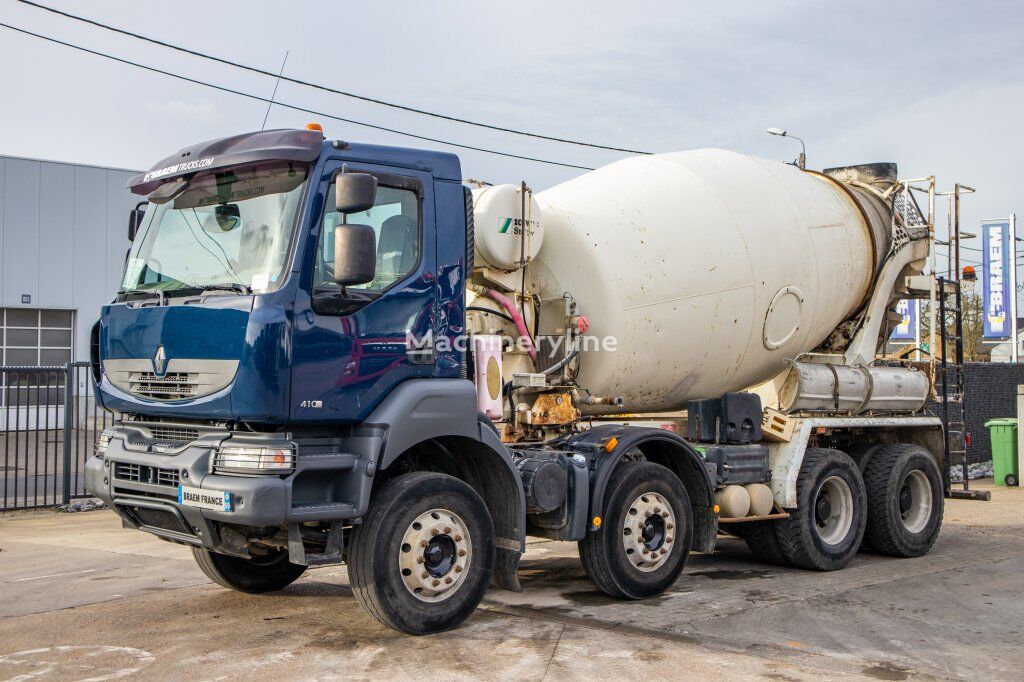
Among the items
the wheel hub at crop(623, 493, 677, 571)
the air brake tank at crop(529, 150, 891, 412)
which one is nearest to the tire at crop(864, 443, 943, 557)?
the air brake tank at crop(529, 150, 891, 412)

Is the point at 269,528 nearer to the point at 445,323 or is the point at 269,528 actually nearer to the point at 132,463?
the point at 132,463

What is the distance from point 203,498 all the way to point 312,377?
93cm

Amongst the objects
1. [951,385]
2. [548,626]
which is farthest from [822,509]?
[548,626]

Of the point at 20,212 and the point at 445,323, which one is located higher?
the point at 20,212

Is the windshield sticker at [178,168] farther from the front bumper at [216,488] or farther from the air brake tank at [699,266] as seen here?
the air brake tank at [699,266]

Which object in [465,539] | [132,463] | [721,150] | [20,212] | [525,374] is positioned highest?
[20,212]

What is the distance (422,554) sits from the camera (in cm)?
629

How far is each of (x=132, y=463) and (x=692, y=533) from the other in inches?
170

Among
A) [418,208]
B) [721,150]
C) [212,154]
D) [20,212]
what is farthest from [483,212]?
[20,212]

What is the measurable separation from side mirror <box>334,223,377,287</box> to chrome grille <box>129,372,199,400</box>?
1.09m

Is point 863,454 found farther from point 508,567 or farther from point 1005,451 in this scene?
point 1005,451

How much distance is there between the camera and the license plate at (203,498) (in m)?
5.70

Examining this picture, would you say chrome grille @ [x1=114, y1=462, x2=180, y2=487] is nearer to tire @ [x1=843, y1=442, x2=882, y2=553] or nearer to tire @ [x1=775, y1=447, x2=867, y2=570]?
tire @ [x1=775, y1=447, x2=867, y2=570]

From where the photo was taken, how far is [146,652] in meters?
6.10
